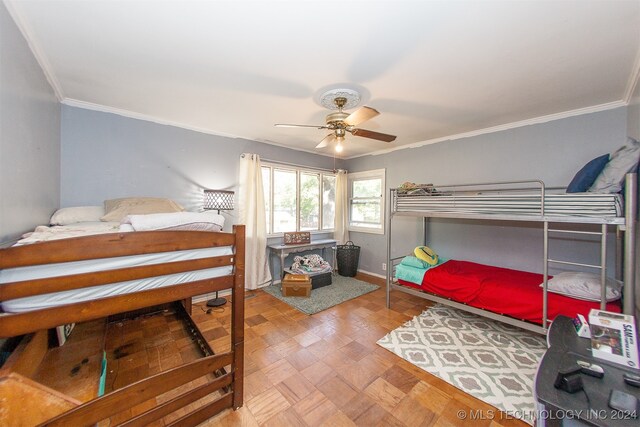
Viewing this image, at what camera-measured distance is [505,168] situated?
3.12 metres

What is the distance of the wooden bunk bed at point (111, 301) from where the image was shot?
3.19 feet

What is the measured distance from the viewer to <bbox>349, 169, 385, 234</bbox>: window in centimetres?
458

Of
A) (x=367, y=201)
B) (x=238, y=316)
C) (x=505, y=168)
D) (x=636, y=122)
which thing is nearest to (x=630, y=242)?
(x=636, y=122)

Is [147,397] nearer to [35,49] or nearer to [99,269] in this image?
[99,269]

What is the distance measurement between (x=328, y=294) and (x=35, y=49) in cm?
373

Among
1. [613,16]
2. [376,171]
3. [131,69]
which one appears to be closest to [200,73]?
[131,69]

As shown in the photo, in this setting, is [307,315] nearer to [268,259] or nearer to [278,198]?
[268,259]

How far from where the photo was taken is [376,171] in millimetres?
4586

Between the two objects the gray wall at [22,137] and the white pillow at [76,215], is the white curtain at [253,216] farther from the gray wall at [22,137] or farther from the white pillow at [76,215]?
the gray wall at [22,137]

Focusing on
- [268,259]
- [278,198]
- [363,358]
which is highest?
[278,198]

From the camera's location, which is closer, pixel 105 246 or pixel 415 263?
pixel 105 246

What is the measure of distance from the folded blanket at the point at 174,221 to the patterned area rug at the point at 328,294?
1938mm

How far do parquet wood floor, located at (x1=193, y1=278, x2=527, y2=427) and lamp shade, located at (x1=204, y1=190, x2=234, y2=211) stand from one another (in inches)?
53.5

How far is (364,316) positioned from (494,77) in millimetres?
2747
